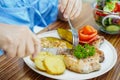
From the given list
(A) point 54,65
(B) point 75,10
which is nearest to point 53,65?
(A) point 54,65

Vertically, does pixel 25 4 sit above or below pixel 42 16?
above

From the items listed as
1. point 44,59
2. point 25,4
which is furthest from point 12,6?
point 44,59

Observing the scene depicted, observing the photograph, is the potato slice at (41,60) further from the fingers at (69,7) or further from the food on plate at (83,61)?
the fingers at (69,7)

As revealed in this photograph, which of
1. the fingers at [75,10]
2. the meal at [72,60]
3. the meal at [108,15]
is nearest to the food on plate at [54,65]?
the meal at [72,60]

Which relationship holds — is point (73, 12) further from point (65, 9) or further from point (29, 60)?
point (29, 60)

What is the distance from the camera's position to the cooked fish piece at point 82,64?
0.76 meters

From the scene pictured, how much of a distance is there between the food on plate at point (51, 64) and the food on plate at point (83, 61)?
2 cm

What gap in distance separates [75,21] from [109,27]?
19 centimetres

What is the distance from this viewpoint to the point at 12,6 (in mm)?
1070

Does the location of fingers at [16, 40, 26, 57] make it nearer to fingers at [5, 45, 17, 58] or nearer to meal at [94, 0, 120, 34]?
fingers at [5, 45, 17, 58]

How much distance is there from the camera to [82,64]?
76 centimetres

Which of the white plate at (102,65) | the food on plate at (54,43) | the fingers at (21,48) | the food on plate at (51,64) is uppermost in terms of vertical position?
the fingers at (21,48)

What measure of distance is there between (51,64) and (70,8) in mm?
507

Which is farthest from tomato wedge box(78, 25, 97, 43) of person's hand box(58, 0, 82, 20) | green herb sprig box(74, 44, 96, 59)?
person's hand box(58, 0, 82, 20)
